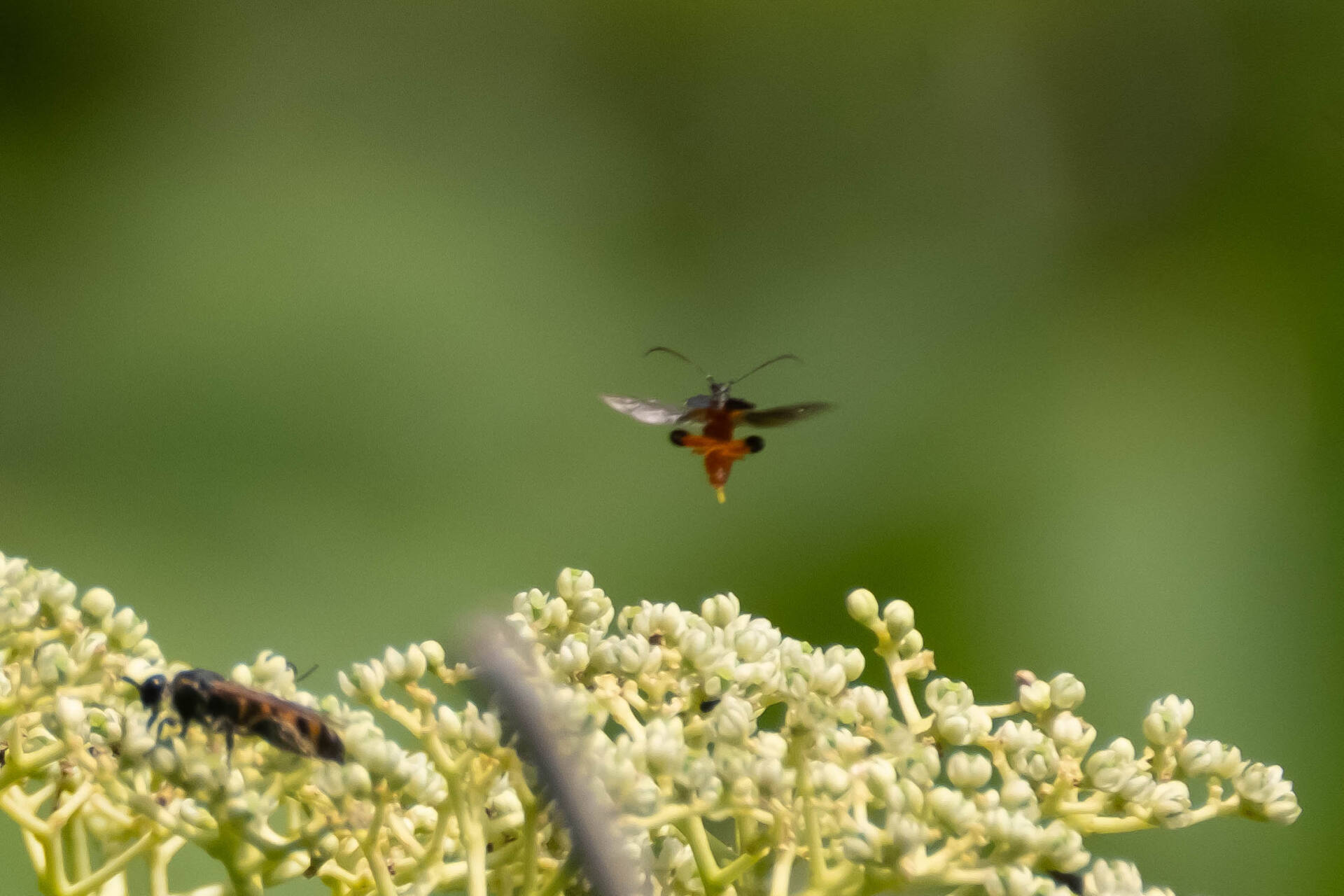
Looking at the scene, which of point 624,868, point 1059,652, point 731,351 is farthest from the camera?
point 731,351

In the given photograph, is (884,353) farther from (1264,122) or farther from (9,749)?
(9,749)

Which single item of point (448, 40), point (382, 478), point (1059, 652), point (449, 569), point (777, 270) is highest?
point (448, 40)

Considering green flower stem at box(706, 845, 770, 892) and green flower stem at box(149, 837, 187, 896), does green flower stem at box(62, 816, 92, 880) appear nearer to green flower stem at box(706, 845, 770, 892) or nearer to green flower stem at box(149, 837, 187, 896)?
green flower stem at box(149, 837, 187, 896)

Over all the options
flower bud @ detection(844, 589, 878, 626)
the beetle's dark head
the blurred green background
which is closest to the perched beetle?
the beetle's dark head

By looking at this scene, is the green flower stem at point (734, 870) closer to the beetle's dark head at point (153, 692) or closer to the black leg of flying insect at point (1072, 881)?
the black leg of flying insect at point (1072, 881)

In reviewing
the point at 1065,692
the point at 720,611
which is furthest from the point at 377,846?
the point at 1065,692

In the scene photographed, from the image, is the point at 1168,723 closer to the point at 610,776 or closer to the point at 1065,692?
the point at 1065,692

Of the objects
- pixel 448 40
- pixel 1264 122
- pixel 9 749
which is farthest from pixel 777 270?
pixel 9 749
